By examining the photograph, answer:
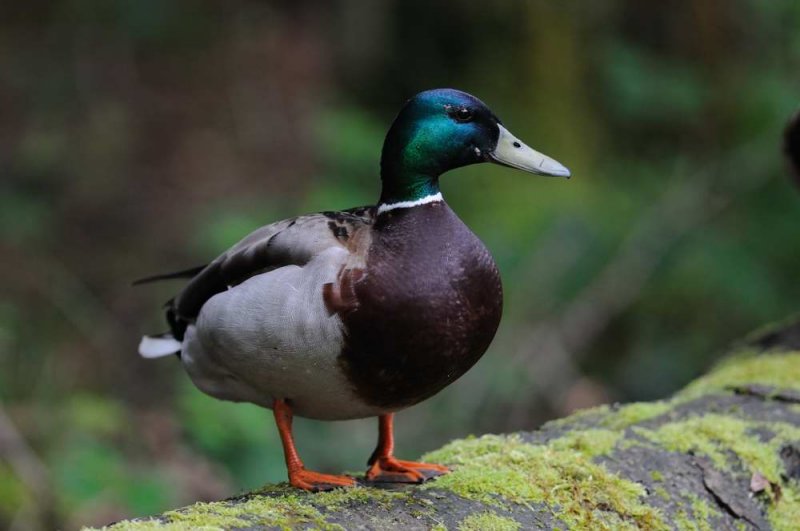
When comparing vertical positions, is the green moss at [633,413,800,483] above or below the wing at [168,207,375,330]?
below

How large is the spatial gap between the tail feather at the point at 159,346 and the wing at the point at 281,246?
301 mm

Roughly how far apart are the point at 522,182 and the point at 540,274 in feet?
2.64

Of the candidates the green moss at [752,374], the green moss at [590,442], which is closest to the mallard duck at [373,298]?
the green moss at [590,442]

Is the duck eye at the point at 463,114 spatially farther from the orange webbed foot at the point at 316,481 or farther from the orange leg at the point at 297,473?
the orange webbed foot at the point at 316,481

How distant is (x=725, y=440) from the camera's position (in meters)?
3.29

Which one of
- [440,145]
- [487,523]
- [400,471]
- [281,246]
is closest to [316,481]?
[400,471]

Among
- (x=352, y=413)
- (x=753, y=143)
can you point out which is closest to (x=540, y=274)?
(x=753, y=143)

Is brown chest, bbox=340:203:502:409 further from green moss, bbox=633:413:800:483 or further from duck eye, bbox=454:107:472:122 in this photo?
green moss, bbox=633:413:800:483

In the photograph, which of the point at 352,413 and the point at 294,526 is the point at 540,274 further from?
the point at 294,526

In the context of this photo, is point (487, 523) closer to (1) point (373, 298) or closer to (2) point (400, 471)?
(2) point (400, 471)

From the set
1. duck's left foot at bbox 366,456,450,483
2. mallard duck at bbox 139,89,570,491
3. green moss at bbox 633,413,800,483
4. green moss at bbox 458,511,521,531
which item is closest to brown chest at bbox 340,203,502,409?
mallard duck at bbox 139,89,570,491

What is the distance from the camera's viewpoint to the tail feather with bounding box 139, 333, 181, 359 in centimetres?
336

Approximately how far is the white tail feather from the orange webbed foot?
78 cm

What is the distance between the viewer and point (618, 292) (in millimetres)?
6867
